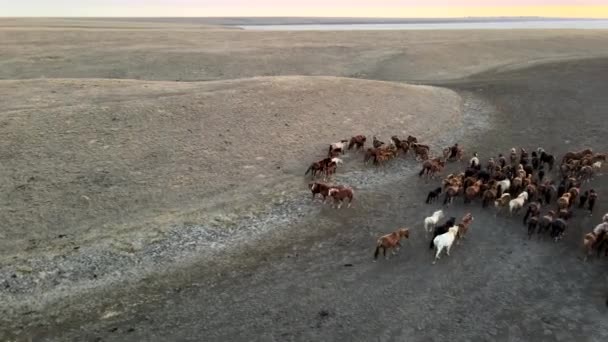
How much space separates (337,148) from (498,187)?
7.36 metres

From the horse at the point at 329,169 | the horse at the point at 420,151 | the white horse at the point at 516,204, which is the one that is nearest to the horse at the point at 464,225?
the white horse at the point at 516,204

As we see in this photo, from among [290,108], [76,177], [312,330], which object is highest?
[290,108]

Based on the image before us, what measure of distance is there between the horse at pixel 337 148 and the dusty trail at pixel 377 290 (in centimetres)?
380

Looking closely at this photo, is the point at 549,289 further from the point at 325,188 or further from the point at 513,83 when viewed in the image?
the point at 513,83

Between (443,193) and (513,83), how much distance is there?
71.5 feet

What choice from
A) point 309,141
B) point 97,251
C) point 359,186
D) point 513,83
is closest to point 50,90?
point 309,141

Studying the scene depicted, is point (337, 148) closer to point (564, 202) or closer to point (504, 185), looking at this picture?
point (504, 185)

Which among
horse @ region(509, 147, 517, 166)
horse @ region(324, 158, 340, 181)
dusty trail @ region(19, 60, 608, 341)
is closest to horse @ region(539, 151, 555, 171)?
horse @ region(509, 147, 517, 166)

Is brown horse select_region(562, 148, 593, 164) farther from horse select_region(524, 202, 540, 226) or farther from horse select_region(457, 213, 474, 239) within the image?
horse select_region(457, 213, 474, 239)

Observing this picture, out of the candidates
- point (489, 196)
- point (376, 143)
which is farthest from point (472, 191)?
point (376, 143)

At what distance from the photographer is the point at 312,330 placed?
40.1 feet

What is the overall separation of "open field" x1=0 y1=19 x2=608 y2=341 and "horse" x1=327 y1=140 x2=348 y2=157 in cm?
51

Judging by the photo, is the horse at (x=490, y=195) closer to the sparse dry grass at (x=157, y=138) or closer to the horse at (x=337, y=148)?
the horse at (x=337, y=148)

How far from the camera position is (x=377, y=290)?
1369cm
